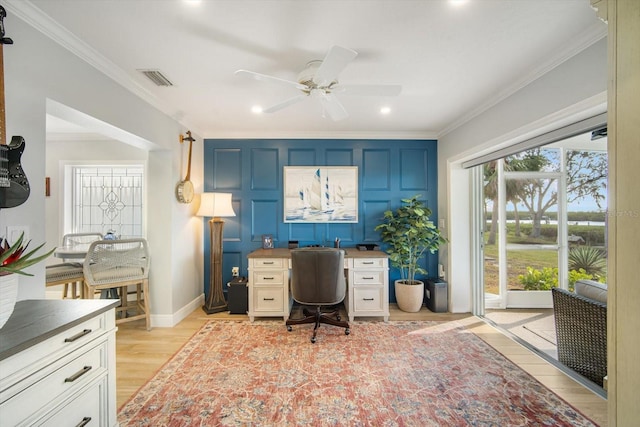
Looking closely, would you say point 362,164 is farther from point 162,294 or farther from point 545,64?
point 162,294

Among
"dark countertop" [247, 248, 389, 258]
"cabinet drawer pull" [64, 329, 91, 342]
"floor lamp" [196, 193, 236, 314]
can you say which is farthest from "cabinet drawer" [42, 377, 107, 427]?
"floor lamp" [196, 193, 236, 314]

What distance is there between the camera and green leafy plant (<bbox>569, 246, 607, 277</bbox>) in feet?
11.2

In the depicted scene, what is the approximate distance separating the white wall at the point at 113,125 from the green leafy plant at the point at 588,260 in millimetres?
4978

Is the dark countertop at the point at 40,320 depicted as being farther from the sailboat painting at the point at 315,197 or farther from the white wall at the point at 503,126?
the white wall at the point at 503,126

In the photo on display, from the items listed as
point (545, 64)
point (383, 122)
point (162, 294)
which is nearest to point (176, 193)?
point (162, 294)

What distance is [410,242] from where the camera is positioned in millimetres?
3504

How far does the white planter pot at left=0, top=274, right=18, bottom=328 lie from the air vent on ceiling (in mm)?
1807

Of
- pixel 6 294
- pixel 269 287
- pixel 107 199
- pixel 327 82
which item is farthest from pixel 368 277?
pixel 107 199

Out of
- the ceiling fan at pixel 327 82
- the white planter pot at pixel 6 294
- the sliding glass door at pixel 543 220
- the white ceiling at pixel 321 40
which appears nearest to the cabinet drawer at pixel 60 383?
the white planter pot at pixel 6 294

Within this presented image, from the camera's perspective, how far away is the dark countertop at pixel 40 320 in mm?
952

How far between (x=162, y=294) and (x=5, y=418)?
2315 millimetres

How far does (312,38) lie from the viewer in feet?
5.72

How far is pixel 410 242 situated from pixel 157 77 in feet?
10.4

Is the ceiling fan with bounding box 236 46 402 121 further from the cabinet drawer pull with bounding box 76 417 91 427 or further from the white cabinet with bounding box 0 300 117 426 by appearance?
the cabinet drawer pull with bounding box 76 417 91 427
